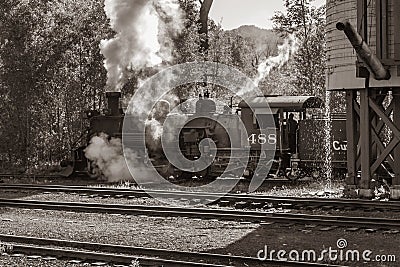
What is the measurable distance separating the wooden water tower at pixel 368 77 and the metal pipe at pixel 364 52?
0.07 feet

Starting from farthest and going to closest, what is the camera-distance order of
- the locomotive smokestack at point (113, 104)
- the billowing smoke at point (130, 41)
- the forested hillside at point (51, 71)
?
the forested hillside at point (51, 71) < the billowing smoke at point (130, 41) < the locomotive smokestack at point (113, 104)

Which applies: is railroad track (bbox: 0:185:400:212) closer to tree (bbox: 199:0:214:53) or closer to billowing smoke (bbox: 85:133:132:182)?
billowing smoke (bbox: 85:133:132:182)

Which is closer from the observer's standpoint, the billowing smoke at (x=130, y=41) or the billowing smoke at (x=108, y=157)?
the billowing smoke at (x=108, y=157)

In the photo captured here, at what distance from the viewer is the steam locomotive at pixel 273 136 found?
22.1m

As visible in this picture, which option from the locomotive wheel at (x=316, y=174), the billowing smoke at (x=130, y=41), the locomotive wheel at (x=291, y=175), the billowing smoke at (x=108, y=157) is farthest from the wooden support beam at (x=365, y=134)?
the billowing smoke at (x=130, y=41)

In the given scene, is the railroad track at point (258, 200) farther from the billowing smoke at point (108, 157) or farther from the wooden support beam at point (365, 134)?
the billowing smoke at point (108, 157)

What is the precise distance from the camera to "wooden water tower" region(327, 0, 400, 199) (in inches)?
628

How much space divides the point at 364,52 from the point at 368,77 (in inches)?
85.7

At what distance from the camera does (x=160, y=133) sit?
74.2 ft

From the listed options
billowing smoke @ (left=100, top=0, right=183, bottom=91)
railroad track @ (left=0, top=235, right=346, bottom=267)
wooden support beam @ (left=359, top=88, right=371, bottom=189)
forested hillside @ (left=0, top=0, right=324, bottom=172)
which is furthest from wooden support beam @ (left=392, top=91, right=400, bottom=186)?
forested hillside @ (left=0, top=0, right=324, bottom=172)

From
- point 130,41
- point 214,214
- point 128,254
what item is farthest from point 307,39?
point 128,254

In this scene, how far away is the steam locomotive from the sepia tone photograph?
0.15 ft

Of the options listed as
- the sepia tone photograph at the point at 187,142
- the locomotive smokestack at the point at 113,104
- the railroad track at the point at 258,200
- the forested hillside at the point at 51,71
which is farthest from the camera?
the forested hillside at the point at 51,71

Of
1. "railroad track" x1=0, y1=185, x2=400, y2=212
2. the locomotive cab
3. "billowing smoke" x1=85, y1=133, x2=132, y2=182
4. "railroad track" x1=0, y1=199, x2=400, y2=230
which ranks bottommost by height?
"railroad track" x1=0, y1=199, x2=400, y2=230
